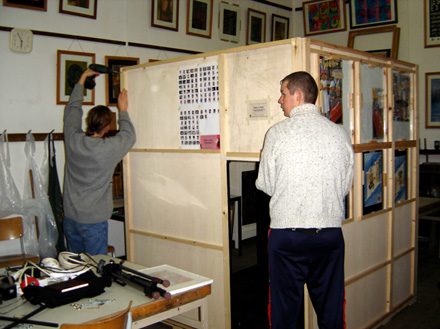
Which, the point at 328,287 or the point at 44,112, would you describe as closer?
the point at 328,287

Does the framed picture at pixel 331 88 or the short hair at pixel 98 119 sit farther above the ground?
the framed picture at pixel 331 88

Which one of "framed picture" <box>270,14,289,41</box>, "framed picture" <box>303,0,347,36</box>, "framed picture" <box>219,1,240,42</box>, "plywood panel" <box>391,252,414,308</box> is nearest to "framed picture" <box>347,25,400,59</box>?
"framed picture" <box>303,0,347,36</box>

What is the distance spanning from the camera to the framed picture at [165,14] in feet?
16.7

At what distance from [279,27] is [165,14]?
2.21 m

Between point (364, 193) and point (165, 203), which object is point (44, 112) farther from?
point (364, 193)

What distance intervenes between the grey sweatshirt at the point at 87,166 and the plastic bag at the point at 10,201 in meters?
0.84

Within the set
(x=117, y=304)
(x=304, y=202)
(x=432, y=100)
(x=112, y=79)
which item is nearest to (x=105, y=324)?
(x=117, y=304)

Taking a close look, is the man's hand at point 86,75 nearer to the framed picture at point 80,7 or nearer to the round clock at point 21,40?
the round clock at point 21,40

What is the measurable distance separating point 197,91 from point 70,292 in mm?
1629

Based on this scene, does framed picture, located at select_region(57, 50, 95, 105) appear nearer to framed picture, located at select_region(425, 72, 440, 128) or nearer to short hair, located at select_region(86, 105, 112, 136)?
short hair, located at select_region(86, 105, 112, 136)

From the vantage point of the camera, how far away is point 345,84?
9.98ft

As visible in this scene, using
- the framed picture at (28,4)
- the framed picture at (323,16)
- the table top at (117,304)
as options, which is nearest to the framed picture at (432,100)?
the framed picture at (323,16)

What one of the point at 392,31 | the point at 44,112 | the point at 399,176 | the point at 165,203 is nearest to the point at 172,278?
the point at 165,203

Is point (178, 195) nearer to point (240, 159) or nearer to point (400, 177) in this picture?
point (240, 159)
